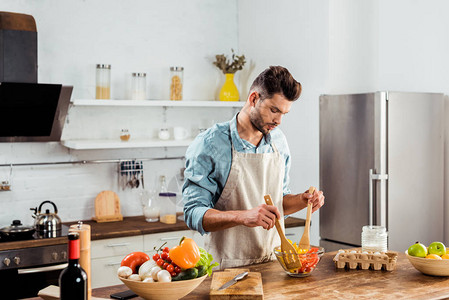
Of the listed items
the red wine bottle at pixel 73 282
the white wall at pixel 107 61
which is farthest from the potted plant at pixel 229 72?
the red wine bottle at pixel 73 282

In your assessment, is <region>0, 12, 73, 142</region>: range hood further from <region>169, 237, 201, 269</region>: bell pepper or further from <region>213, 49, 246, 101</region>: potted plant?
<region>169, 237, 201, 269</region>: bell pepper

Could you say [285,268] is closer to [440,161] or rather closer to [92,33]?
[440,161]

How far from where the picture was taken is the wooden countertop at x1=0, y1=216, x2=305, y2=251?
3.65 metres

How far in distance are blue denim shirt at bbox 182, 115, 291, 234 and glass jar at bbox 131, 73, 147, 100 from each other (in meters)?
1.91

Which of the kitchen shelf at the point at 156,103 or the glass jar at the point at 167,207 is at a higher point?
the kitchen shelf at the point at 156,103

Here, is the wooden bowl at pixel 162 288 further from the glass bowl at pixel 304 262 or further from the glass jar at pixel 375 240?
the glass jar at pixel 375 240

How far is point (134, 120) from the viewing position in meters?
4.78

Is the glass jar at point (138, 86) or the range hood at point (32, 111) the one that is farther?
the glass jar at point (138, 86)

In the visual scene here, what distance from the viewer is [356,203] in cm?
391

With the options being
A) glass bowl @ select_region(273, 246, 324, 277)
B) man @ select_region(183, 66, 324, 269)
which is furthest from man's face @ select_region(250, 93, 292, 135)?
glass bowl @ select_region(273, 246, 324, 277)

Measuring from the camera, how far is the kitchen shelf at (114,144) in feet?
13.7

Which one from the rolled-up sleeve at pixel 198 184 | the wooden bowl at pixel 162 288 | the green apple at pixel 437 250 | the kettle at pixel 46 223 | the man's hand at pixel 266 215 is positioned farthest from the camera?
the kettle at pixel 46 223

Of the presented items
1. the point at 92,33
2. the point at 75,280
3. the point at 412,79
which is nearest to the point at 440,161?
the point at 412,79

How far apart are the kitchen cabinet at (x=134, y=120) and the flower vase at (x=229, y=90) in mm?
74
